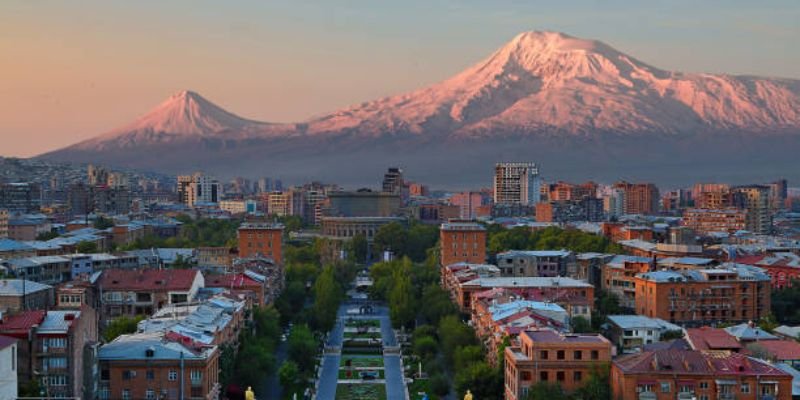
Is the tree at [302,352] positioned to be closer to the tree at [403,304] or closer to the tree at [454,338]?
the tree at [454,338]

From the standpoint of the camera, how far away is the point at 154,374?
3184cm

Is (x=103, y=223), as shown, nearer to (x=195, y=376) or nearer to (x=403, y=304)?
(x=403, y=304)

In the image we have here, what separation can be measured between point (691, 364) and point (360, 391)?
12.9 metres

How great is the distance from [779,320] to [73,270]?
33.8 m

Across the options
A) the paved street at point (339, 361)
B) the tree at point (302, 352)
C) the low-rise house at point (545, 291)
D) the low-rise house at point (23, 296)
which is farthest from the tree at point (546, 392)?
the low-rise house at point (23, 296)

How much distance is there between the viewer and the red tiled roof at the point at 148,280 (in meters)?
47.4

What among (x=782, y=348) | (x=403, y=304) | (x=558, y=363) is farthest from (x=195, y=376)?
(x=403, y=304)

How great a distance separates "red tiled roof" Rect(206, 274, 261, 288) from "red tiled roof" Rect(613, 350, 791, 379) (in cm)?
2241

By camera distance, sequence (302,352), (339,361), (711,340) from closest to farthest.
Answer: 1. (711,340)
2. (302,352)
3. (339,361)

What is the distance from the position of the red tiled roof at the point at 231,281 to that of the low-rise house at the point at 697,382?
23.2 m

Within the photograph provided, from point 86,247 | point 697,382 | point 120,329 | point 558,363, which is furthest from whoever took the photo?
point 86,247

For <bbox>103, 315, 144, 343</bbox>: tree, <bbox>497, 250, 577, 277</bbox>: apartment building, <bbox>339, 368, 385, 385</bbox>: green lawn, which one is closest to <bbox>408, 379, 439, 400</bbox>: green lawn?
<bbox>339, 368, 385, 385</bbox>: green lawn

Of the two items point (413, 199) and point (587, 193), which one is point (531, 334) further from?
point (413, 199)

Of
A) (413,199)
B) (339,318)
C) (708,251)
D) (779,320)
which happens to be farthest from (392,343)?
(413,199)
